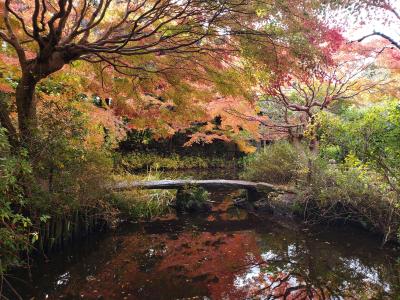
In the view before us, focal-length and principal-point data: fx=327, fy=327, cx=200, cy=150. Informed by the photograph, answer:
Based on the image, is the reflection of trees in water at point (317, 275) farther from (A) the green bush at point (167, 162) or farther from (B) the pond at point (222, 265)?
(A) the green bush at point (167, 162)

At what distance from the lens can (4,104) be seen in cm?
502

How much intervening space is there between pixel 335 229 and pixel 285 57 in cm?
465

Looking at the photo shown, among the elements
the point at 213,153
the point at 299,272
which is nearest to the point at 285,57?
the point at 299,272

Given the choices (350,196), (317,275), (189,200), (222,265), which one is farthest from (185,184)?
(317,275)

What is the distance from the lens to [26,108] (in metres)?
5.15

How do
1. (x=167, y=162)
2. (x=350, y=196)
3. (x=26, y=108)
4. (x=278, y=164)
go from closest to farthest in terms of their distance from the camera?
(x=26, y=108)
(x=350, y=196)
(x=278, y=164)
(x=167, y=162)

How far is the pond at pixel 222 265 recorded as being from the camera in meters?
4.46

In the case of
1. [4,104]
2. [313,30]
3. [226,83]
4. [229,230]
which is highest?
[313,30]

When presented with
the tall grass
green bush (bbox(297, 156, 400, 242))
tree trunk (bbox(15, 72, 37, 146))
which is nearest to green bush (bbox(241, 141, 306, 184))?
green bush (bbox(297, 156, 400, 242))

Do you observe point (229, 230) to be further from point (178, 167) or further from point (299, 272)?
point (178, 167)

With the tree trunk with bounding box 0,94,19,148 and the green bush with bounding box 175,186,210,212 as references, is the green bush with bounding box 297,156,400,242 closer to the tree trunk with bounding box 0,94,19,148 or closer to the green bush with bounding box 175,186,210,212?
the green bush with bounding box 175,186,210,212

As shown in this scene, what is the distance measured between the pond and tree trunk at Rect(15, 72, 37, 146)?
2.09 metres

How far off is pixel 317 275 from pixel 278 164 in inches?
188

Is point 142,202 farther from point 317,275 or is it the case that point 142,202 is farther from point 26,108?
point 317,275
